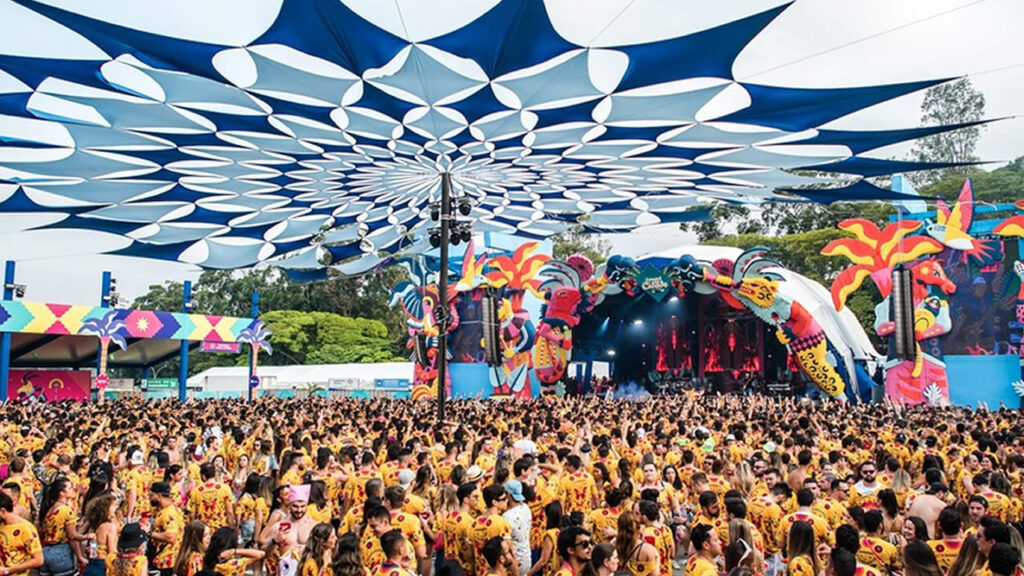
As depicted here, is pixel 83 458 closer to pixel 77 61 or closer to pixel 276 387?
pixel 77 61

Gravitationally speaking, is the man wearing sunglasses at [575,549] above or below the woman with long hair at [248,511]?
above

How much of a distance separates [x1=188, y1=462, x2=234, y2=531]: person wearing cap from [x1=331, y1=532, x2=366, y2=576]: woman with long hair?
2821 millimetres

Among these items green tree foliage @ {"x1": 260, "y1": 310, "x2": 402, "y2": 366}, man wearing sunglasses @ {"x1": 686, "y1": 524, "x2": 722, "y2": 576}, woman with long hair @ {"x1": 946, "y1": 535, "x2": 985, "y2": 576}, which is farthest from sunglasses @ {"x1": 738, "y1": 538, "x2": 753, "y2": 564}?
green tree foliage @ {"x1": 260, "y1": 310, "x2": 402, "y2": 366}

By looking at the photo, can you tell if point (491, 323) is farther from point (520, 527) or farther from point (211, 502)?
point (520, 527)

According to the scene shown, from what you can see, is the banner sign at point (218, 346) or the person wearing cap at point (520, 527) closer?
the person wearing cap at point (520, 527)

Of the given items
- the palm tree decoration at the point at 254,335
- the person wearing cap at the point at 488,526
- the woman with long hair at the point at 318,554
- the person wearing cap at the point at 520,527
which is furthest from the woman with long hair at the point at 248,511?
the palm tree decoration at the point at 254,335

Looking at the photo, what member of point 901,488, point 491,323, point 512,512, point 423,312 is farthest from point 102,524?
point 423,312

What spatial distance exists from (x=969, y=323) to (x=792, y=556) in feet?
68.8

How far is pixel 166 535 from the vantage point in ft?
17.4

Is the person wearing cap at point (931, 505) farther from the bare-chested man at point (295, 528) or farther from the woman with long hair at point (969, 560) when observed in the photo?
the bare-chested man at point (295, 528)

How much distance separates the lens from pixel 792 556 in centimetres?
459

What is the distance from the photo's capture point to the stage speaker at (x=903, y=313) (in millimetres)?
19250

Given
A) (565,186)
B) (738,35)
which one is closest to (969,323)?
(565,186)

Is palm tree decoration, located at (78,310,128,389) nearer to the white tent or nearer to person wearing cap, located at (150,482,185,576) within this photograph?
the white tent
